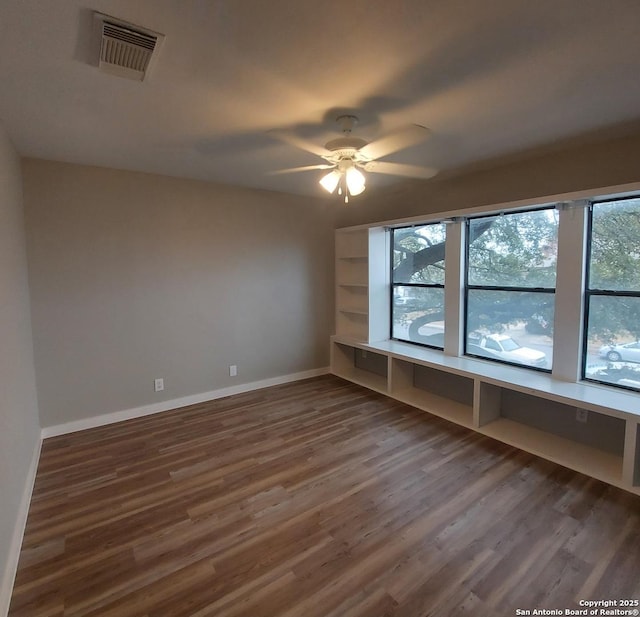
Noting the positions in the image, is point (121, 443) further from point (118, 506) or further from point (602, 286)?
point (602, 286)

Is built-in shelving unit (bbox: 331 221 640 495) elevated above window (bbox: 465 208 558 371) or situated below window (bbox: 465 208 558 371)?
below

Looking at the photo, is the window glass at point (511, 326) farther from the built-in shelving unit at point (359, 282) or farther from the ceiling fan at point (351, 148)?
the ceiling fan at point (351, 148)

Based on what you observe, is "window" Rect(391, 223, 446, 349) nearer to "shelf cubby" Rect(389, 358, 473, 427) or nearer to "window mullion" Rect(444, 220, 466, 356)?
"window mullion" Rect(444, 220, 466, 356)

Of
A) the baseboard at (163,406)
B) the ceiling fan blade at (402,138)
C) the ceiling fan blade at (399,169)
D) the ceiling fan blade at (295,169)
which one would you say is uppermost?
the ceiling fan blade at (295,169)

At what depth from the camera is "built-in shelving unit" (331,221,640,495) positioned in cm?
264

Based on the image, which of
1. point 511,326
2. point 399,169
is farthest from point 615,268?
point 399,169

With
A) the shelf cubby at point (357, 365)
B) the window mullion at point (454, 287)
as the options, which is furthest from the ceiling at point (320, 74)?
the shelf cubby at point (357, 365)

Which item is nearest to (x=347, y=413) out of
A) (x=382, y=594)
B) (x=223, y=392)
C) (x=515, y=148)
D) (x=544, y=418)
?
(x=223, y=392)

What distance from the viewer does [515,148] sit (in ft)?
9.48

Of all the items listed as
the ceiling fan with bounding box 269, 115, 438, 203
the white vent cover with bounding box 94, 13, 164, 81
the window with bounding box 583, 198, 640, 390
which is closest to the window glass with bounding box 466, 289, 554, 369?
the window with bounding box 583, 198, 640, 390

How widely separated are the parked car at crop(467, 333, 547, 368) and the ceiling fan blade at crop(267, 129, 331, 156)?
2.45 m

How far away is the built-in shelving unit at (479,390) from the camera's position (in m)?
2.64

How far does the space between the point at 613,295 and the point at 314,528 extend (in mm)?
2810

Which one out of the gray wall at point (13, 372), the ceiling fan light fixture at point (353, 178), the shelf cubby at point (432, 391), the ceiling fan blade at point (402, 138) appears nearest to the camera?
the gray wall at point (13, 372)
